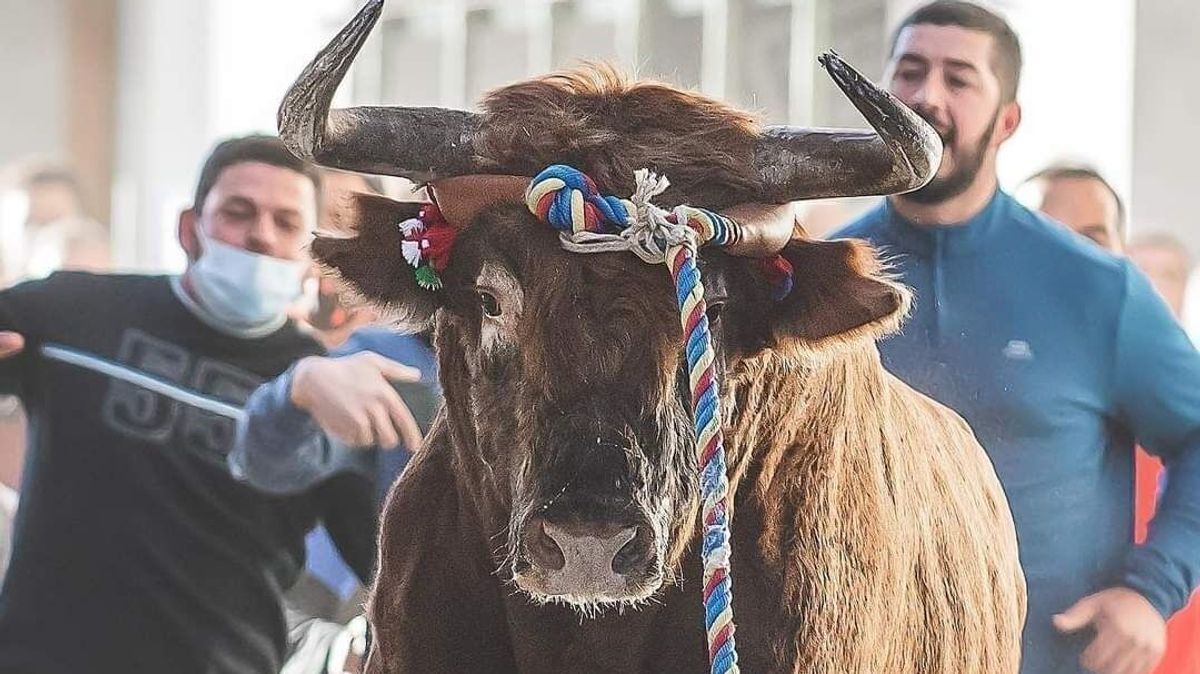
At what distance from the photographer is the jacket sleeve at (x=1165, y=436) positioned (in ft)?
9.65

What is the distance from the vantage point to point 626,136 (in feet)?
6.70

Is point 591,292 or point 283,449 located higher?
point 591,292

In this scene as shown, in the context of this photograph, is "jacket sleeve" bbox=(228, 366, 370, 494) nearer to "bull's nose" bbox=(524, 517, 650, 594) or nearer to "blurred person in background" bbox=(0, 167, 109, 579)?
"blurred person in background" bbox=(0, 167, 109, 579)

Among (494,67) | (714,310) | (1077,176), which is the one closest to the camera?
(714,310)

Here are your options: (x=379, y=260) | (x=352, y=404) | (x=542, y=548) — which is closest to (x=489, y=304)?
(x=379, y=260)

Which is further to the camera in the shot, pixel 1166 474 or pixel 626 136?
pixel 1166 474

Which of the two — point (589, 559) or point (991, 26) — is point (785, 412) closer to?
point (589, 559)

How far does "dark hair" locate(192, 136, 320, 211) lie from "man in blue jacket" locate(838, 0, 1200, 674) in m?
1.36

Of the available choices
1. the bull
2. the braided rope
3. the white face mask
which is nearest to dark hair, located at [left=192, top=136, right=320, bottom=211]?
the white face mask

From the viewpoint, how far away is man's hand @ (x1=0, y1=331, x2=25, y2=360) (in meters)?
3.44

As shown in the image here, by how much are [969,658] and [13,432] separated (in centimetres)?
244

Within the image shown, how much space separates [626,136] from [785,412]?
47 cm

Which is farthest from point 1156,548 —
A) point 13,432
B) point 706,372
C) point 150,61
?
point 150,61

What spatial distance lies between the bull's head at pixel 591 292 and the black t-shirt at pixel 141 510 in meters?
1.41
